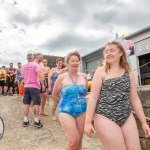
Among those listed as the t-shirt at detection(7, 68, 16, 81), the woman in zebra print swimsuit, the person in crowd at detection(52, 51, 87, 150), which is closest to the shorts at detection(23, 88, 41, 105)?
the person in crowd at detection(52, 51, 87, 150)

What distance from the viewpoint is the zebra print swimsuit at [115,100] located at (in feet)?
8.90

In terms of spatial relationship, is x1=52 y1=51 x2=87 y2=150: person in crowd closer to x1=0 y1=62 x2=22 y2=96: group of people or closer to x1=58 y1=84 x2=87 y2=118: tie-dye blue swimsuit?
x1=58 y1=84 x2=87 y2=118: tie-dye blue swimsuit

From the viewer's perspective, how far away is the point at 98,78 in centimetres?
285

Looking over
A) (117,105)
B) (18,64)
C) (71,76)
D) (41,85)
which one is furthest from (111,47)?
(18,64)

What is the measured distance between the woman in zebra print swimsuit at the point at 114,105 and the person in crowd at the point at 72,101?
892 mm

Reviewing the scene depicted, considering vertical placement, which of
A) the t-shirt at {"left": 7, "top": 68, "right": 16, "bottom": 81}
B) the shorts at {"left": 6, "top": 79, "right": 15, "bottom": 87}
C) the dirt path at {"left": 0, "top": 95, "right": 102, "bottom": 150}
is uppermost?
the t-shirt at {"left": 7, "top": 68, "right": 16, "bottom": 81}

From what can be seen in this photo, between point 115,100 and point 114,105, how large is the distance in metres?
0.05

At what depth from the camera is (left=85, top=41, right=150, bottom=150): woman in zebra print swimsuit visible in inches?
104

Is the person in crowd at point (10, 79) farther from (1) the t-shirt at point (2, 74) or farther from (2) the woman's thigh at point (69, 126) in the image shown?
(2) the woman's thigh at point (69, 126)

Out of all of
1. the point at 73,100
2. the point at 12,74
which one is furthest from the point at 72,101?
the point at 12,74

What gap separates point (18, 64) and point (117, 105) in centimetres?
882

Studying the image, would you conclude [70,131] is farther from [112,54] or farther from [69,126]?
[112,54]

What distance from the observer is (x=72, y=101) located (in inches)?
149

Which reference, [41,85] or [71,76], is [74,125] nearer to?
[71,76]
